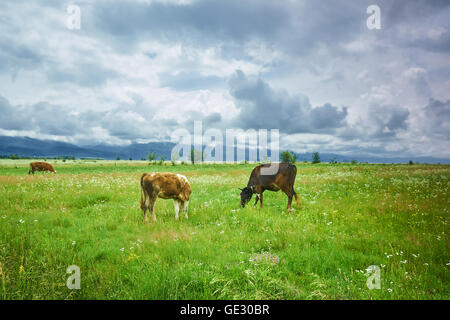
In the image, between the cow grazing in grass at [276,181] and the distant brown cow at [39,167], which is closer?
the cow grazing in grass at [276,181]

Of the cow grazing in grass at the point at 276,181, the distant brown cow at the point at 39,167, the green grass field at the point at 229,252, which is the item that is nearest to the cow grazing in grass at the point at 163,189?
the green grass field at the point at 229,252

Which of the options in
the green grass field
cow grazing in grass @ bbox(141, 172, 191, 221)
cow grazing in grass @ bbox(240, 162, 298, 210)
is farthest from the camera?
cow grazing in grass @ bbox(240, 162, 298, 210)

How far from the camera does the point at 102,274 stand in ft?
17.3

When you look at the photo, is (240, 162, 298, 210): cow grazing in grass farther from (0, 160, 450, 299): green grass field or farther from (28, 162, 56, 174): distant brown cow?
(28, 162, 56, 174): distant brown cow

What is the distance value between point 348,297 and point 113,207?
1150 cm

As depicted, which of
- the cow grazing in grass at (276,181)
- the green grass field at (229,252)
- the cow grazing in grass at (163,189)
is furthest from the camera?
the cow grazing in grass at (276,181)

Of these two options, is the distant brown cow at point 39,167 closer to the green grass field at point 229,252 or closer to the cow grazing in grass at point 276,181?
the green grass field at point 229,252

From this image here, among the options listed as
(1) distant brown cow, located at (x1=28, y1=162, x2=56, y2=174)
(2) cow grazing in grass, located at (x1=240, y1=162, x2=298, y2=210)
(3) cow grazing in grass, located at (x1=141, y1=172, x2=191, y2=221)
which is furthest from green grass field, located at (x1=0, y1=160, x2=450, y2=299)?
(1) distant brown cow, located at (x1=28, y1=162, x2=56, y2=174)

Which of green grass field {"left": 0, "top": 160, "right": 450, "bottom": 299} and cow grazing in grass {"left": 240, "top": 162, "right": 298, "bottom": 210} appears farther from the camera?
cow grazing in grass {"left": 240, "top": 162, "right": 298, "bottom": 210}

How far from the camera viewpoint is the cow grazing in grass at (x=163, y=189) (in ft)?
32.7

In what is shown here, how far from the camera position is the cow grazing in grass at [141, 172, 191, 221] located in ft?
32.7

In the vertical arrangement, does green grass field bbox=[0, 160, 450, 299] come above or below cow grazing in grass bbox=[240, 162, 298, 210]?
below

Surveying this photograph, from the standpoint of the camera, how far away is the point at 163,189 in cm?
1014
